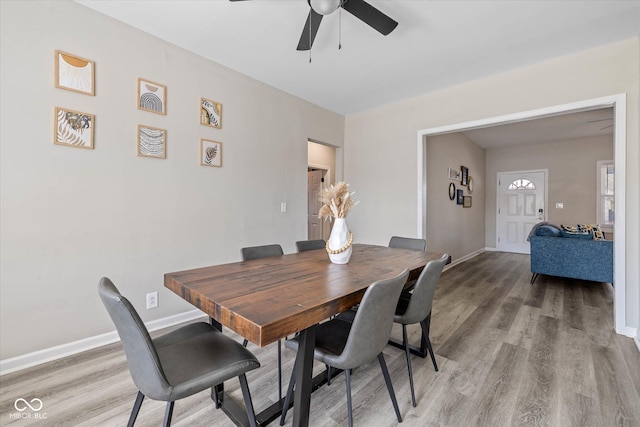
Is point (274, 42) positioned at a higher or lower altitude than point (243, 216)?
higher

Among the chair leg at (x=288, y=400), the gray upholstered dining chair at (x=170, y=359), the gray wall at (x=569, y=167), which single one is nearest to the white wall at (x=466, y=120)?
the chair leg at (x=288, y=400)

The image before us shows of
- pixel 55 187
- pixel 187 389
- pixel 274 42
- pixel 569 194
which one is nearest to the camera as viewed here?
pixel 187 389

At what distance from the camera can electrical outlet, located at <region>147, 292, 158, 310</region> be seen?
8.24 ft

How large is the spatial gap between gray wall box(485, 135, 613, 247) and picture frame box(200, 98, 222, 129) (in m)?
6.92

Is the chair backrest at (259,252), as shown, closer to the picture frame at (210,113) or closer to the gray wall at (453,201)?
the picture frame at (210,113)

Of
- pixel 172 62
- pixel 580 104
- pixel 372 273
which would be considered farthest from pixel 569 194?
pixel 172 62

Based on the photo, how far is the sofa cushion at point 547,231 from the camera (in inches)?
157

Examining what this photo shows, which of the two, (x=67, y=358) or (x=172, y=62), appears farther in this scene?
(x=172, y=62)

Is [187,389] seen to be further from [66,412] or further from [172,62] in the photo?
[172,62]

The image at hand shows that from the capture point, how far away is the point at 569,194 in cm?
622

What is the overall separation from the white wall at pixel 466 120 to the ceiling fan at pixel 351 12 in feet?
6.33

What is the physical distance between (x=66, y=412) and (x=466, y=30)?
373 centimetres

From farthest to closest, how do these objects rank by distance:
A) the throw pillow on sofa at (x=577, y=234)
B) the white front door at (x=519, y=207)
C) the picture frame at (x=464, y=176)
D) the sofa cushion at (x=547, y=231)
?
the white front door at (x=519, y=207) → the picture frame at (x=464, y=176) → the sofa cushion at (x=547, y=231) → the throw pillow on sofa at (x=577, y=234)

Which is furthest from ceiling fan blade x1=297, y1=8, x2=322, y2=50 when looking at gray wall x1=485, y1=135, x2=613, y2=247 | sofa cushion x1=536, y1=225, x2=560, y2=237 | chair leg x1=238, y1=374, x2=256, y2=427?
gray wall x1=485, y1=135, x2=613, y2=247
